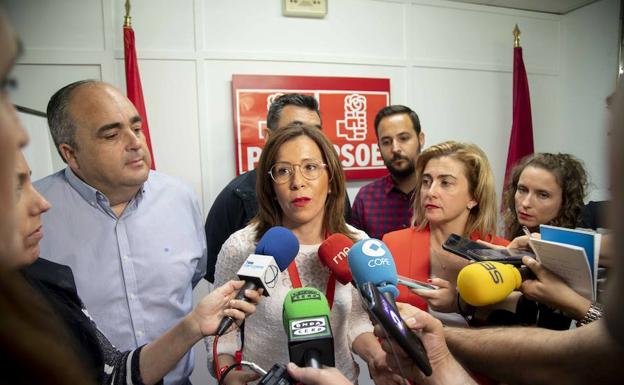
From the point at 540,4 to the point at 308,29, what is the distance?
2.32 meters

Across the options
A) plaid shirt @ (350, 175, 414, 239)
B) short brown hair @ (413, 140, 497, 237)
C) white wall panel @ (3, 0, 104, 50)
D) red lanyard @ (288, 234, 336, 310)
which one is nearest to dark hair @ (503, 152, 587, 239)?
short brown hair @ (413, 140, 497, 237)

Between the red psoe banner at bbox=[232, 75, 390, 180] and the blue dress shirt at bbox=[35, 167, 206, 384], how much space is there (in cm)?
144

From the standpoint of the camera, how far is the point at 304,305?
0.89 metres

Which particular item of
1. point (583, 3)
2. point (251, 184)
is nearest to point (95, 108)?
point (251, 184)

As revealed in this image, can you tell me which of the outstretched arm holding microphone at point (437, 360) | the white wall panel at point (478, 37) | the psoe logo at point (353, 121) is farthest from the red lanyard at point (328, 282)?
the white wall panel at point (478, 37)

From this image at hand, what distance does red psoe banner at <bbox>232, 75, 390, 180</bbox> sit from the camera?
2.91 meters

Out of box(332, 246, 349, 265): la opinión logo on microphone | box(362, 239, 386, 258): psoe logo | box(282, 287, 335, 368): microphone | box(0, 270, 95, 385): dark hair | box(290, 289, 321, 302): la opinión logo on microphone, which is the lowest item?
box(282, 287, 335, 368): microphone

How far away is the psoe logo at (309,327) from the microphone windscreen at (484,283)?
0.44 metres

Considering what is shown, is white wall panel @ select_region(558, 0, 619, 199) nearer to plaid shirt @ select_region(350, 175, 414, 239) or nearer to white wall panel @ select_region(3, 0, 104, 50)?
plaid shirt @ select_region(350, 175, 414, 239)

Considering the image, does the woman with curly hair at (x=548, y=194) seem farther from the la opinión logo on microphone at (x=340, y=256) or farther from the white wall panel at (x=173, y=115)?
the white wall panel at (x=173, y=115)

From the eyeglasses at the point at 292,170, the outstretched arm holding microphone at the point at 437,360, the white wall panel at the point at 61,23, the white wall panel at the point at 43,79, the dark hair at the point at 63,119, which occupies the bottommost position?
the outstretched arm holding microphone at the point at 437,360

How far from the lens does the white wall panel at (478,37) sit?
3447mm

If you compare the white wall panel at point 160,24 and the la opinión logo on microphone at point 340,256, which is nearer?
the la opinión logo on microphone at point 340,256

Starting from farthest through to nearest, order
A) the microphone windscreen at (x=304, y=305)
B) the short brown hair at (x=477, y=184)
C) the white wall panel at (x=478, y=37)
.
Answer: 1. the white wall panel at (x=478, y=37)
2. the short brown hair at (x=477, y=184)
3. the microphone windscreen at (x=304, y=305)
